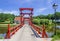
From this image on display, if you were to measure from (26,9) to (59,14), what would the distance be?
253ft

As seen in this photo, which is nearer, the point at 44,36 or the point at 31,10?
the point at 44,36

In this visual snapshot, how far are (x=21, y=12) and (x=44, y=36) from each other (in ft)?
118

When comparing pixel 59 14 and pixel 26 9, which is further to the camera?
pixel 59 14

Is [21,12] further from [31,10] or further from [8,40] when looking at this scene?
[8,40]

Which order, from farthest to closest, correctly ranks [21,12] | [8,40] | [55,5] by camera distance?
[21,12] → [55,5] → [8,40]

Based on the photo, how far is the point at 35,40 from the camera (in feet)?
38.4

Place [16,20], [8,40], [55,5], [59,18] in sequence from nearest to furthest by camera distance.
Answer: [8,40] → [55,5] → [16,20] → [59,18]

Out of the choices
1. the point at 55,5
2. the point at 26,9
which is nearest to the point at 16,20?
the point at 26,9

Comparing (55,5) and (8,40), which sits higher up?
(55,5)

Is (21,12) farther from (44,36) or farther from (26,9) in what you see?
(44,36)

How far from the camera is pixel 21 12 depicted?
48.8m

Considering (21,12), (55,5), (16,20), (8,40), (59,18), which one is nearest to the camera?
(8,40)

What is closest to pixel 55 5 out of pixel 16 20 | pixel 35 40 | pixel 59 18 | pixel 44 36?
pixel 44 36

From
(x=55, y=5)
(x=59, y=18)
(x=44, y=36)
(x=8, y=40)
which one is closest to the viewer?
(x=8, y=40)
